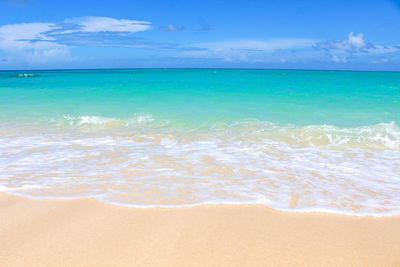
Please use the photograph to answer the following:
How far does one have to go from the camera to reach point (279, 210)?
11.0ft

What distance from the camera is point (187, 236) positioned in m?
2.80

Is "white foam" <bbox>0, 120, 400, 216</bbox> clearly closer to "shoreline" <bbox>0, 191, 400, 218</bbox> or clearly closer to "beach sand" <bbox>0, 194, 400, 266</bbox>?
"shoreline" <bbox>0, 191, 400, 218</bbox>

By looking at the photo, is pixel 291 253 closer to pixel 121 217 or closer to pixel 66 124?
pixel 121 217

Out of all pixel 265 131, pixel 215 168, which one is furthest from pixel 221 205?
pixel 265 131

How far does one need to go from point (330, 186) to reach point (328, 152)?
199 cm

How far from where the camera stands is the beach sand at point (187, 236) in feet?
8.02

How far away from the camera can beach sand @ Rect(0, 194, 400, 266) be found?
245 centimetres

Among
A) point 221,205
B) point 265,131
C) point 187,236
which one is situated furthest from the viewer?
point 265,131

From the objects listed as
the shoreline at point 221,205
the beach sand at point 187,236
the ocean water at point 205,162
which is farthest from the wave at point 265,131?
the beach sand at point 187,236

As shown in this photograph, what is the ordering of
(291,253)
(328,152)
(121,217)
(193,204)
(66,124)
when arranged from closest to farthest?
(291,253) < (121,217) < (193,204) < (328,152) < (66,124)

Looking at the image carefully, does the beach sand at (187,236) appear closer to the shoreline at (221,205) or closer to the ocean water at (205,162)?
the shoreline at (221,205)

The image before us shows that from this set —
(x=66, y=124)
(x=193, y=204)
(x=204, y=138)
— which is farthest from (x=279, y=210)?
(x=66, y=124)

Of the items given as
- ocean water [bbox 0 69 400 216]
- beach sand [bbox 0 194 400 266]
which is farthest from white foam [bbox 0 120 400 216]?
beach sand [bbox 0 194 400 266]

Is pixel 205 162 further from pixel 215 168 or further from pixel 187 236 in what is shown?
pixel 187 236
